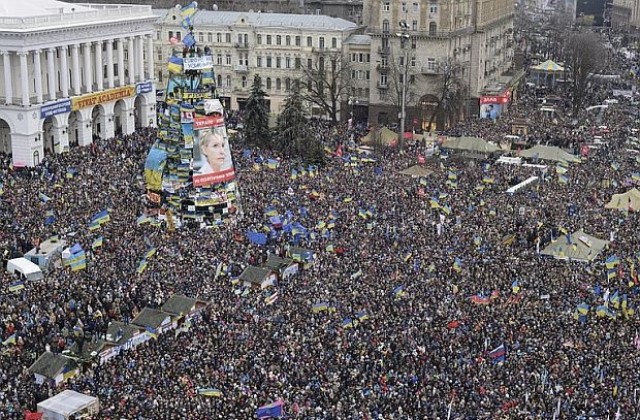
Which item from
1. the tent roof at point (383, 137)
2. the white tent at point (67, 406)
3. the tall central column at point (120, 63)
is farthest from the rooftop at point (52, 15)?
the white tent at point (67, 406)

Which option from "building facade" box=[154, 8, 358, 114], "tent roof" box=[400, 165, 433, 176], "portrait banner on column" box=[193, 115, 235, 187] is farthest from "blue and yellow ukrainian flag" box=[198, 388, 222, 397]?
"building facade" box=[154, 8, 358, 114]

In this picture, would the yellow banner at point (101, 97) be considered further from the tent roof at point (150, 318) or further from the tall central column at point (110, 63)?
the tent roof at point (150, 318)

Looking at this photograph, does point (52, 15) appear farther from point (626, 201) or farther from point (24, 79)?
point (626, 201)

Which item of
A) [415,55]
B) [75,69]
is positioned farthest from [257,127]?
[415,55]

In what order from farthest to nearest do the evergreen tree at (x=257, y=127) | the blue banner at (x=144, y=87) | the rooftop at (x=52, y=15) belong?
the blue banner at (x=144, y=87) < the evergreen tree at (x=257, y=127) < the rooftop at (x=52, y=15)

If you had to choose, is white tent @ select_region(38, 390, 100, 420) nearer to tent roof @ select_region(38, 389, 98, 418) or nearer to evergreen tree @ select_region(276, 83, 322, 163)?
tent roof @ select_region(38, 389, 98, 418)

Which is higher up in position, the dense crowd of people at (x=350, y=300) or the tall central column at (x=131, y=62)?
the tall central column at (x=131, y=62)

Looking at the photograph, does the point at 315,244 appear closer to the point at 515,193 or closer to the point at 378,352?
the point at 378,352
